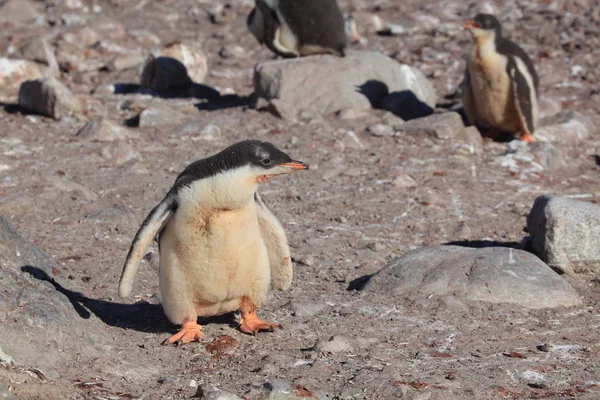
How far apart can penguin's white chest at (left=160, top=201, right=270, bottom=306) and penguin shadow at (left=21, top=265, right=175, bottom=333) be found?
35 centimetres

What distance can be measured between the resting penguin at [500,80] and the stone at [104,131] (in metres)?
3.29

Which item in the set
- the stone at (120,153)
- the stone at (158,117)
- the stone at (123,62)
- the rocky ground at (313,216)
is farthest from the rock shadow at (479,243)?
the stone at (123,62)

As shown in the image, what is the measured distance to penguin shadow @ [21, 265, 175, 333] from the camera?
497cm

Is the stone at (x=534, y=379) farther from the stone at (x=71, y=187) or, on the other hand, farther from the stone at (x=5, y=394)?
the stone at (x=71, y=187)

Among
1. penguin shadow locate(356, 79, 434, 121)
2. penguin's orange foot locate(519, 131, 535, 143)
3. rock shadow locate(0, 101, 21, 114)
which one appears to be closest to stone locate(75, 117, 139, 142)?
rock shadow locate(0, 101, 21, 114)

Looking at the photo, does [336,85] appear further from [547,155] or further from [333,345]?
[333,345]

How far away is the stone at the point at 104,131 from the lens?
891cm

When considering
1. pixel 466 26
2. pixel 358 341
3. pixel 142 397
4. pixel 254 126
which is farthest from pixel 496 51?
pixel 142 397

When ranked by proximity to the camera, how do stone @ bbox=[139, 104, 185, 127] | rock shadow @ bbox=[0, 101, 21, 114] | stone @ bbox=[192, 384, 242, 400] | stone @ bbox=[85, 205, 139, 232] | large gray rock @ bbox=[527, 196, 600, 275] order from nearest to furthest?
stone @ bbox=[192, 384, 242, 400]
large gray rock @ bbox=[527, 196, 600, 275]
stone @ bbox=[85, 205, 139, 232]
stone @ bbox=[139, 104, 185, 127]
rock shadow @ bbox=[0, 101, 21, 114]

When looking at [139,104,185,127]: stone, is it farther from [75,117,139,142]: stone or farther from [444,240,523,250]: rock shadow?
[444,240,523,250]: rock shadow

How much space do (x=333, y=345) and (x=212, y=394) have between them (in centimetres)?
95

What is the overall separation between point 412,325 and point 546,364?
819mm

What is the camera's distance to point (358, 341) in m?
4.79

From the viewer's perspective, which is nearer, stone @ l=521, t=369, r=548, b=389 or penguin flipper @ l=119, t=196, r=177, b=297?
stone @ l=521, t=369, r=548, b=389
